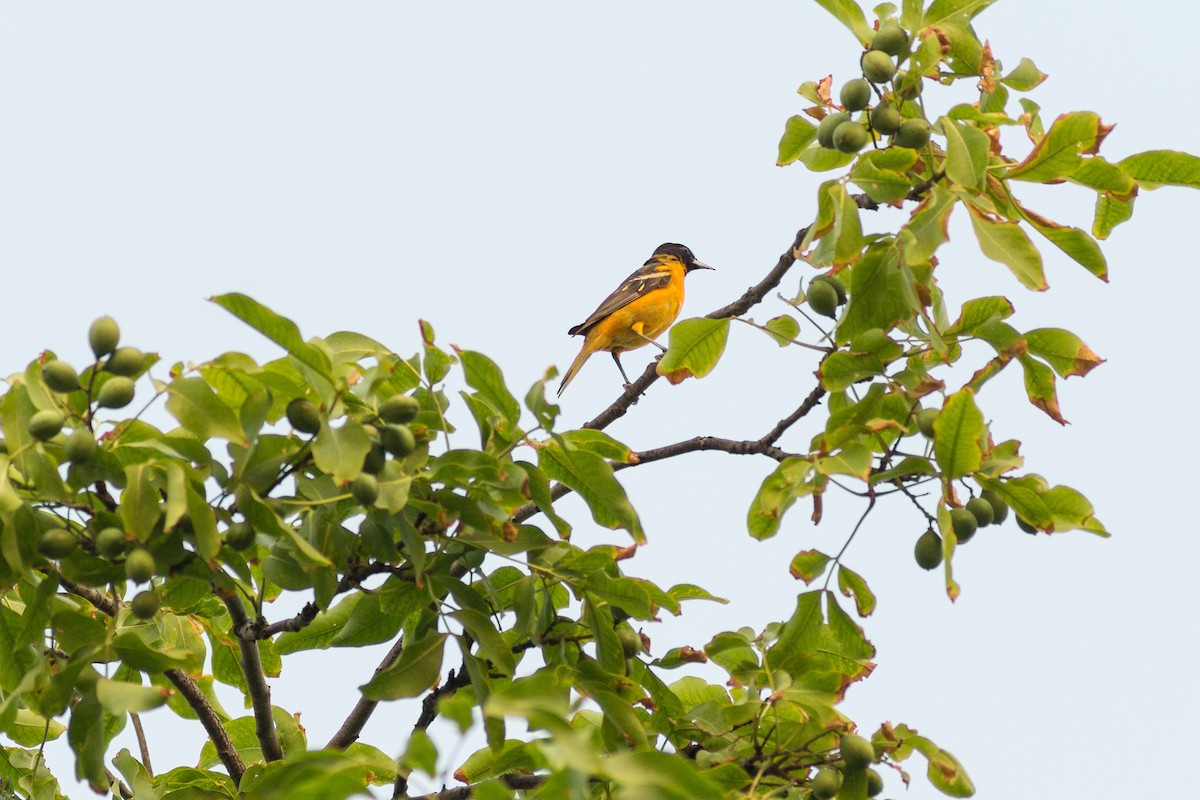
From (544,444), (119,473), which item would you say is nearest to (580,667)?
(544,444)

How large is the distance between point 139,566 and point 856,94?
6.80 ft

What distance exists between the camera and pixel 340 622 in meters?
3.72

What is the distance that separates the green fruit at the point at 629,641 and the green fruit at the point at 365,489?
0.93m

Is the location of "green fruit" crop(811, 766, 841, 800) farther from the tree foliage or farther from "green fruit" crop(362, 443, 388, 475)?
"green fruit" crop(362, 443, 388, 475)

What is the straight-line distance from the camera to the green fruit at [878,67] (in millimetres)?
3398

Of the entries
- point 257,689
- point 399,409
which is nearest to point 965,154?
point 399,409

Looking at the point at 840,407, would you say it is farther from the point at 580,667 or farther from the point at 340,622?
the point at 340,622

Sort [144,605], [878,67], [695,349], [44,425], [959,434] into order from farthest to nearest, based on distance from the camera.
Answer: [695,349], [878,67], [144,605], [959,434], [44,425]

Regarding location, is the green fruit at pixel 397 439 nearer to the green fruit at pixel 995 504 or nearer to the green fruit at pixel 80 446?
the green fruit at pixel 80 446

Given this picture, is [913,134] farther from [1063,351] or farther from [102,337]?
[102,337]

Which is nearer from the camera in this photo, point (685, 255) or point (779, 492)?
point (779, 492)

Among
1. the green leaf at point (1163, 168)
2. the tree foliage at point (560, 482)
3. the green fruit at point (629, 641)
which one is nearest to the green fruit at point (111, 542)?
the tree foliage at point (560, 482)

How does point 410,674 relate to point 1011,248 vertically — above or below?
below

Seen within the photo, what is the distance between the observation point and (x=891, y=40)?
3.43m
